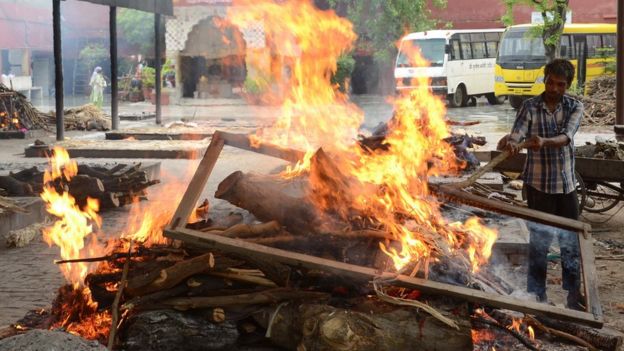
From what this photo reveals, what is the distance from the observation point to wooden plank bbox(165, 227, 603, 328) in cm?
463

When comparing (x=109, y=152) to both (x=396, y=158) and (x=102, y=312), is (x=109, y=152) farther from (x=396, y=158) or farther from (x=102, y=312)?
(x=102, y=312)

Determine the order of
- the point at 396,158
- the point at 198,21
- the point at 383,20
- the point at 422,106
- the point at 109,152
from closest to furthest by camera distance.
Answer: the point at 396,158, the point at 422,106, the point at 109,152, the point at 198,21, the point at 383,20

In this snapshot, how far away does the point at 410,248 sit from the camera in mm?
5164

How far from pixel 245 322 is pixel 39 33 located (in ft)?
110

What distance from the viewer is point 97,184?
10180 mm

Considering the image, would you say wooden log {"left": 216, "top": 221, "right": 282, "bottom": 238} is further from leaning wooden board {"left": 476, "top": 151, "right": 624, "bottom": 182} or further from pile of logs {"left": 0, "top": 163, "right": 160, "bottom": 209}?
pile of logs {"left": 0, "top": 163, "right": 160, "bottom": 209}

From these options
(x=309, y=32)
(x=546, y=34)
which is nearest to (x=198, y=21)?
(x=546, y=34)

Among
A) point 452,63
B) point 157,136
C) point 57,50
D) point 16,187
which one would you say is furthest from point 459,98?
point 16,187

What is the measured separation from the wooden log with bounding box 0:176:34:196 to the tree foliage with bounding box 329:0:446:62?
2573 centimetres

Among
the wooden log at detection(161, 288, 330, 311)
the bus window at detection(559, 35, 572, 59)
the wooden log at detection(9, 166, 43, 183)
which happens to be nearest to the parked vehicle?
the bus window at detection(559, 35, 572, 59)

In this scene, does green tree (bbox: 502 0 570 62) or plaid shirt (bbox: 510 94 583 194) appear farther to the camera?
green tree (bbox: 502 0 570 62)

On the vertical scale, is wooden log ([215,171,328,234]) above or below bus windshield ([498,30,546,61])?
below

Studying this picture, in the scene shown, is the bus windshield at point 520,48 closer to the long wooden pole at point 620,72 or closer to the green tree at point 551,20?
the green tree at point 551,20

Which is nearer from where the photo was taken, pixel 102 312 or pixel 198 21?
pixel 102 312
